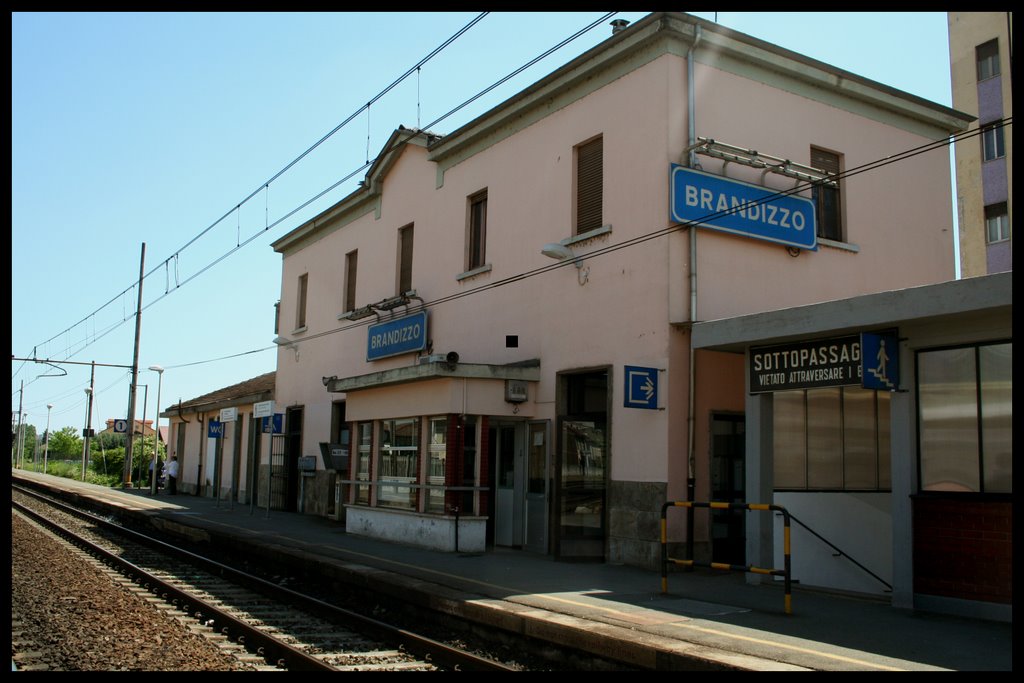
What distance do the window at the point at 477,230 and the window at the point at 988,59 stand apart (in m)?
20.4

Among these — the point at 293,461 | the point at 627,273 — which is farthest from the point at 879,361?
the point at 293,461

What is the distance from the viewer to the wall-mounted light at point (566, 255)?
585 inches

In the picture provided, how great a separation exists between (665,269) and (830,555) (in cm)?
441

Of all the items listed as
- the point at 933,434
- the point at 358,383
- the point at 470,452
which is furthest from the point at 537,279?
the point at 933,434

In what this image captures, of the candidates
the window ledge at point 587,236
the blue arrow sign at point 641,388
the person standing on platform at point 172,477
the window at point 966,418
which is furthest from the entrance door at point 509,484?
the person standing on platform at point 172,477

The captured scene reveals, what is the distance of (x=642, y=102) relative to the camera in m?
14.2

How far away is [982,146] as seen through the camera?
99.3 ft

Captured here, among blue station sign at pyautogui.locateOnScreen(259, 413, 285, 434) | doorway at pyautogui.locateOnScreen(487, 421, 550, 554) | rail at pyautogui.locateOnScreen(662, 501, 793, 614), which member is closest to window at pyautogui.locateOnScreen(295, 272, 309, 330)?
blue station sign at pyautogui.locateOnScreen(259, 413, 285, 434)

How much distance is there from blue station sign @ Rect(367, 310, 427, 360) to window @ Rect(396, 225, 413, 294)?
82 centimetres

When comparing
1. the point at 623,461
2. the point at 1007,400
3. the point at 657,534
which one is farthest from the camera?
the point at 623,461

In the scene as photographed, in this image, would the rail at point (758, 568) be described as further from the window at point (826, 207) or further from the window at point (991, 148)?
the window at point (991, 148)

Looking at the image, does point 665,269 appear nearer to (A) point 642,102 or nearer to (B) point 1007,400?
(A) point 642,102

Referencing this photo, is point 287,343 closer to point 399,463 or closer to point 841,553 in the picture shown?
point 399,463

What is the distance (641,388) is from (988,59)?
78.0 feet
